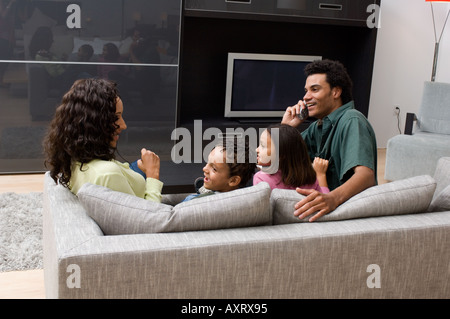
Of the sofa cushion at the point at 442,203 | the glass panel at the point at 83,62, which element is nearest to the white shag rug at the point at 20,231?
the glass panel at the point at 83,62

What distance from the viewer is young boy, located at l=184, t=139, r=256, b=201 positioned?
2246mm

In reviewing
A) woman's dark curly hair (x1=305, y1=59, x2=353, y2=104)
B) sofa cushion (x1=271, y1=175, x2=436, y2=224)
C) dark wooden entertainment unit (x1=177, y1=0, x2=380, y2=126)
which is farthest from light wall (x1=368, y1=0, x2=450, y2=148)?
sofa cushion (x1=271, y1=175, x2=436, y2=224)

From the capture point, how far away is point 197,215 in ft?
5.79

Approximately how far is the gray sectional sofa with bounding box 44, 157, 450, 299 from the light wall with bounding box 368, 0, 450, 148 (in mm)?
4079

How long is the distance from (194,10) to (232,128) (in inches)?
42.9

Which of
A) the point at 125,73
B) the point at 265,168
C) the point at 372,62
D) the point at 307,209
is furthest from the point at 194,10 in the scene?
Answer: the point at 307,209

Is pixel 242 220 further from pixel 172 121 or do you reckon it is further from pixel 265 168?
pixel 172 121

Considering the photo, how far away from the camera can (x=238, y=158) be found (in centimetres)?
225

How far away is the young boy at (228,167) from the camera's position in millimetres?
2246

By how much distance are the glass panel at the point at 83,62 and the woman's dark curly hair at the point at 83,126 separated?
240cm

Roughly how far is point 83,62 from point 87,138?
2577 millimetres
